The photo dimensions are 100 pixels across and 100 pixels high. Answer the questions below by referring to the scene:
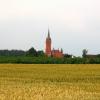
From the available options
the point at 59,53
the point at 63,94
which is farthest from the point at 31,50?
the point at 63,94

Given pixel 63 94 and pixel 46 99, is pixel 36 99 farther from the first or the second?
pixel 63 94

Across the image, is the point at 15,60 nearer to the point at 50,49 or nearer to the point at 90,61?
the point at 90,61

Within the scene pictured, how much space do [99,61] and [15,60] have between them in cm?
2004

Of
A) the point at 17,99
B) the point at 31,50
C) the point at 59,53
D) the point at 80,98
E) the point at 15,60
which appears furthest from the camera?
the point at 59,53

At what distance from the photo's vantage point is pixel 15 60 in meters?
97.3

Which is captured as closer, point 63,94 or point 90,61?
point 63,94

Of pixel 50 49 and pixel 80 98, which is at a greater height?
pixel 50 49

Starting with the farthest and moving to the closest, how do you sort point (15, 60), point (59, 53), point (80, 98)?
point (59, 53) → point (15, 60) → point (80, 98)

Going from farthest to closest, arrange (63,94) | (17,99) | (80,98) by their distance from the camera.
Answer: (63,94) < (80,98) < (17,99)

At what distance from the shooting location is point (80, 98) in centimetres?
1836

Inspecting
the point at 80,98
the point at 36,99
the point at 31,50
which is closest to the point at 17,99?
the point at 36,99

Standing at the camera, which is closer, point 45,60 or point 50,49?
point 45,60

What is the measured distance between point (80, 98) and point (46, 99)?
5.63 feet

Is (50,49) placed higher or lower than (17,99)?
higher
